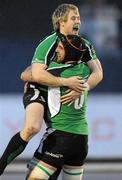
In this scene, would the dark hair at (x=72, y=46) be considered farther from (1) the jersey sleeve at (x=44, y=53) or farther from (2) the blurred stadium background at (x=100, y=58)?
(2) the blurred stadium background at (x=100, y=58)

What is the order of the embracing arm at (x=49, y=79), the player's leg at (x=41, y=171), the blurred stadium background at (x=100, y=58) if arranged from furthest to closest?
1. the blurred stadium background at (x=100, y=58)
2. the player's leg at (x=41, y=171)
3. the embracing arm at (x=49, y=79)

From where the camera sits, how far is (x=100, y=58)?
8656mm

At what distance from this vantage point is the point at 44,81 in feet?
15.5

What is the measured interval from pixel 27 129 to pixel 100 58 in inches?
157

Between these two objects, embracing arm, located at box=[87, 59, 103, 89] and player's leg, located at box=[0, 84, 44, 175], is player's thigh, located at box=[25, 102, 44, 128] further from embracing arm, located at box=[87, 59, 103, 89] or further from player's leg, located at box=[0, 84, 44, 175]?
embracing arm, located at box=[87, 59, 103, 89]

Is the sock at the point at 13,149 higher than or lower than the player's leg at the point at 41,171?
higher

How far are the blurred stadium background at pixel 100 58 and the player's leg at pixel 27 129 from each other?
3543 mm

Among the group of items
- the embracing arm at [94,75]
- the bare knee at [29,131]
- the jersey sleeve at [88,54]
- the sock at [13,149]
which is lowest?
the sock at [13,149]

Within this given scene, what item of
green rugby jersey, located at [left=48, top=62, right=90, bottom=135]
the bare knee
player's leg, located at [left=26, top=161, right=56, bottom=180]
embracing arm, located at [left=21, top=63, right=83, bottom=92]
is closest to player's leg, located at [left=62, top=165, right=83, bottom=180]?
player's leg, located at [left=26, top=161, right=56, bottom=180]

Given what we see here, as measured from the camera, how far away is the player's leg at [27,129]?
4730mm

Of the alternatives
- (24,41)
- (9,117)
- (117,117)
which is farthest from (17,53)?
(117,117)

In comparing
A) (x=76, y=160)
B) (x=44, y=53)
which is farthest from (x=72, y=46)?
(x=76, y=160)

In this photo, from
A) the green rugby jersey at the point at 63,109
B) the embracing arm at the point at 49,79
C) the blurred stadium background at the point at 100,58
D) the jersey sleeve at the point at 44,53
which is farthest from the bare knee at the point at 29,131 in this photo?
the blurred stadium background at the point at 100,58

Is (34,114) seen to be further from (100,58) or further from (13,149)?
(100,58)
